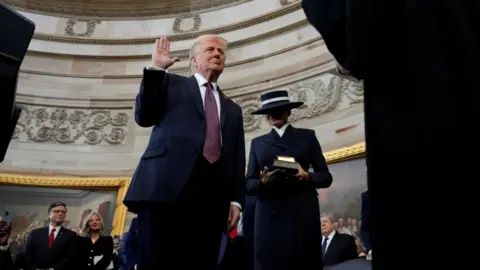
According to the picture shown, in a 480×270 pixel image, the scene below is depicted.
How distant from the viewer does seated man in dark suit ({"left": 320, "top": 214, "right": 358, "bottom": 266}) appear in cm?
557

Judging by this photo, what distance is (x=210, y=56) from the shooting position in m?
3.06

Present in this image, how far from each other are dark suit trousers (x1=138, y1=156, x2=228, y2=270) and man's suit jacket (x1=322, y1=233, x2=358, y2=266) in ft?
10.3

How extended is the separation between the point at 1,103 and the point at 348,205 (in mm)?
5711

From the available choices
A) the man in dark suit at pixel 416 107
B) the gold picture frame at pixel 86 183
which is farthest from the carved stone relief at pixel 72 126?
the man in dark suit at pixel 416 107

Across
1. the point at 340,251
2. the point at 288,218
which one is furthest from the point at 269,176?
the point at 340,251

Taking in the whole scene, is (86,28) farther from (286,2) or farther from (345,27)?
(345,27)

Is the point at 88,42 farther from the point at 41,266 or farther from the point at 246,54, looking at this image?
the point at 41,266

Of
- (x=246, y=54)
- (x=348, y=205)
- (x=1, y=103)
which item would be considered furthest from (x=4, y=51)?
(x=246, y=54)

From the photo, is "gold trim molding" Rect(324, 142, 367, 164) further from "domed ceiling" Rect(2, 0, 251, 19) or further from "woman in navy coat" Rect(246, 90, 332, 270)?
"domed ceiling" Rect(2, 0, 251, 19)

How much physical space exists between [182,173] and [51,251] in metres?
3.65

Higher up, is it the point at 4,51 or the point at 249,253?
the point at 4,51

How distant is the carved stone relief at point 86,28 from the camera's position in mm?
11023

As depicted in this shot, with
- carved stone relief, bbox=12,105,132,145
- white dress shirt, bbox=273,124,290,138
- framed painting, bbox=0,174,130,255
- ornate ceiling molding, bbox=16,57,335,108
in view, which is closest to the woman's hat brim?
white dress shirt, bbox=273,124,290,138

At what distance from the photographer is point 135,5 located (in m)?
11.2
